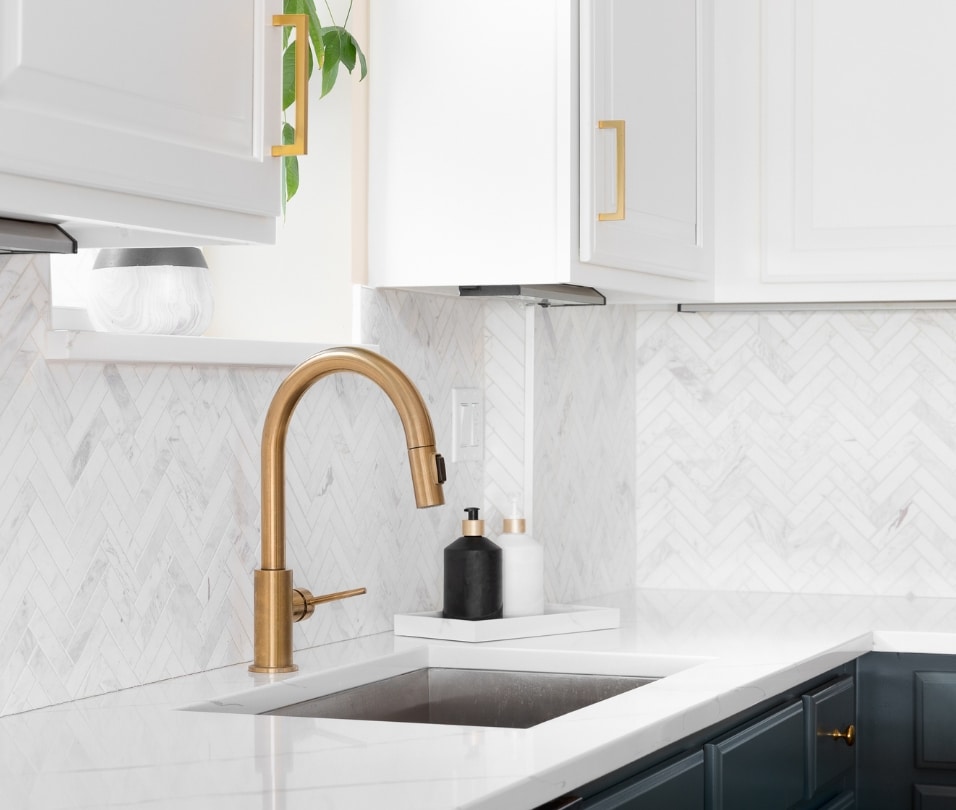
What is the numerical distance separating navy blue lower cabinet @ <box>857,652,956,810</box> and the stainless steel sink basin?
0.51m


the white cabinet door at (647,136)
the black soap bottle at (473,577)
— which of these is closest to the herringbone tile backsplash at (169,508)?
the black soap bottle at (473,577)

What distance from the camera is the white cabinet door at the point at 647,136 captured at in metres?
2.07

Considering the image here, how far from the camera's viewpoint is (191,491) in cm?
180

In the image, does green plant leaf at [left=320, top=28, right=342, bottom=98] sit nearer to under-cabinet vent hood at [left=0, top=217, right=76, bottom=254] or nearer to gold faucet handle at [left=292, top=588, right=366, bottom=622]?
gold faucet handle at [left=292, top=588, right=366, bottom=622]

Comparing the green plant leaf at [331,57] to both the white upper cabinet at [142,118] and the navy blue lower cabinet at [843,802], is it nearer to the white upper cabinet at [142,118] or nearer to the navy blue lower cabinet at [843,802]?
the white upper cabinet at [142,118]

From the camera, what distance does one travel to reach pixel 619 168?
210 cm

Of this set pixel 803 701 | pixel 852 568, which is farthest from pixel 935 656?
pixel 852 568

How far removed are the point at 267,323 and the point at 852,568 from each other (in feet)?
4.28

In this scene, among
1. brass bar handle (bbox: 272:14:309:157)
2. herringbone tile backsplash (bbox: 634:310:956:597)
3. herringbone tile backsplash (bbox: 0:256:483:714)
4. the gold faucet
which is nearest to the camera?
brass bar handle (bbox: 272:14:309:157)

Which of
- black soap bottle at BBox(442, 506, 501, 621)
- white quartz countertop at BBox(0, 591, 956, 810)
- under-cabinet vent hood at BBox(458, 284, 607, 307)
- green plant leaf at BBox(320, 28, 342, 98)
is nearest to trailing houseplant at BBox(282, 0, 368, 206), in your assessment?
green plant leaf at BBox(320, 28, 342, 98)

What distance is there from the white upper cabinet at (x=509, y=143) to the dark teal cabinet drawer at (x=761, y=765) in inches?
26.2

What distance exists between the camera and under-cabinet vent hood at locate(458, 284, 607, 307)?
2.09 m

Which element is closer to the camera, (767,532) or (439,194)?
(439,194)

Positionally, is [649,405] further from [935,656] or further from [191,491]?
[191,491]
